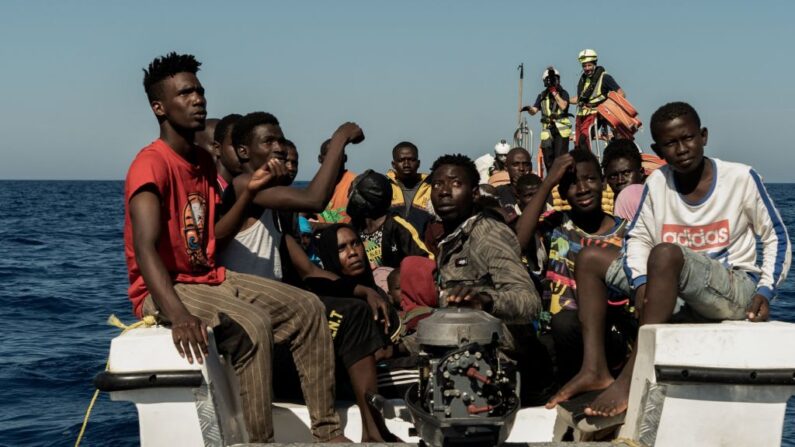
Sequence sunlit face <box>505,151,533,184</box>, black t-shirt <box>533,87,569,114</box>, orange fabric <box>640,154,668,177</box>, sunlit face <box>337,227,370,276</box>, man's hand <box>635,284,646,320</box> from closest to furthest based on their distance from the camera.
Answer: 1. man's hand <box>635,284,646,320</box>
2. sunlit face <box>337,227,370,276</box>
3. orange fabric <box>640,154,668,177</box>
4. sunlit face <box>505,151,533,184</box>
5. black t-shirt <box>533,87,569,114</box>

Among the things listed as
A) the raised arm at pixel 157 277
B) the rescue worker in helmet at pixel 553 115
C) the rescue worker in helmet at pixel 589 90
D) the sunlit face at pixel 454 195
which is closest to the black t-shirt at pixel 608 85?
the rescue worker in helmet at pixel 589 90

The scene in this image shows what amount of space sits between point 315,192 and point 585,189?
1555mm

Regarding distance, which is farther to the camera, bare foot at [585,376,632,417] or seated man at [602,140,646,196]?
seated man at [602,140,646,196]

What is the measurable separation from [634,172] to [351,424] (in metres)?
3.12

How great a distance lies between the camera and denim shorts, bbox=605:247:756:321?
4230 millimetres

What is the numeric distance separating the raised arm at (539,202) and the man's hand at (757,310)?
4.27ft

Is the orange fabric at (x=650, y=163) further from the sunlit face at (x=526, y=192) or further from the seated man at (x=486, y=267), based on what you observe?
the seated man at (x=486, y=267)

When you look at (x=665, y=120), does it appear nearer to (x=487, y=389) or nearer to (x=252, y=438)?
(x=487, y=389)

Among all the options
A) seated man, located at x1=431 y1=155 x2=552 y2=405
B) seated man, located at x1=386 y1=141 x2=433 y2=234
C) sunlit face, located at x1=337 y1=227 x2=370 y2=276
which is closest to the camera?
seated man, located at x1=431 y1=155 x2=552 y2=405

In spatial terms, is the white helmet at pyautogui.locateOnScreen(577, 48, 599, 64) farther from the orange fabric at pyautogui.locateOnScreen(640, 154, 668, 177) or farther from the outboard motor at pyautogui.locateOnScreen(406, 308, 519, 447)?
the outboard motor at pyautogui.locateOnScreen(406, 308, 519, 447)

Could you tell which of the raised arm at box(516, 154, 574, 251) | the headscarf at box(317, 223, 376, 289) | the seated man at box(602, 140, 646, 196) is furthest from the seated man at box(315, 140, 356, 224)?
the raised arm at box(516, 154, 574, 251)

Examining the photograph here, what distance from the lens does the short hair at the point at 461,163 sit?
17.1ft

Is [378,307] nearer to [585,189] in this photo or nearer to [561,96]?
[585,189]

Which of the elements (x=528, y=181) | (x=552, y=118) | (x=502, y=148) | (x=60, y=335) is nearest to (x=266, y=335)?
(x=528, y=181)
